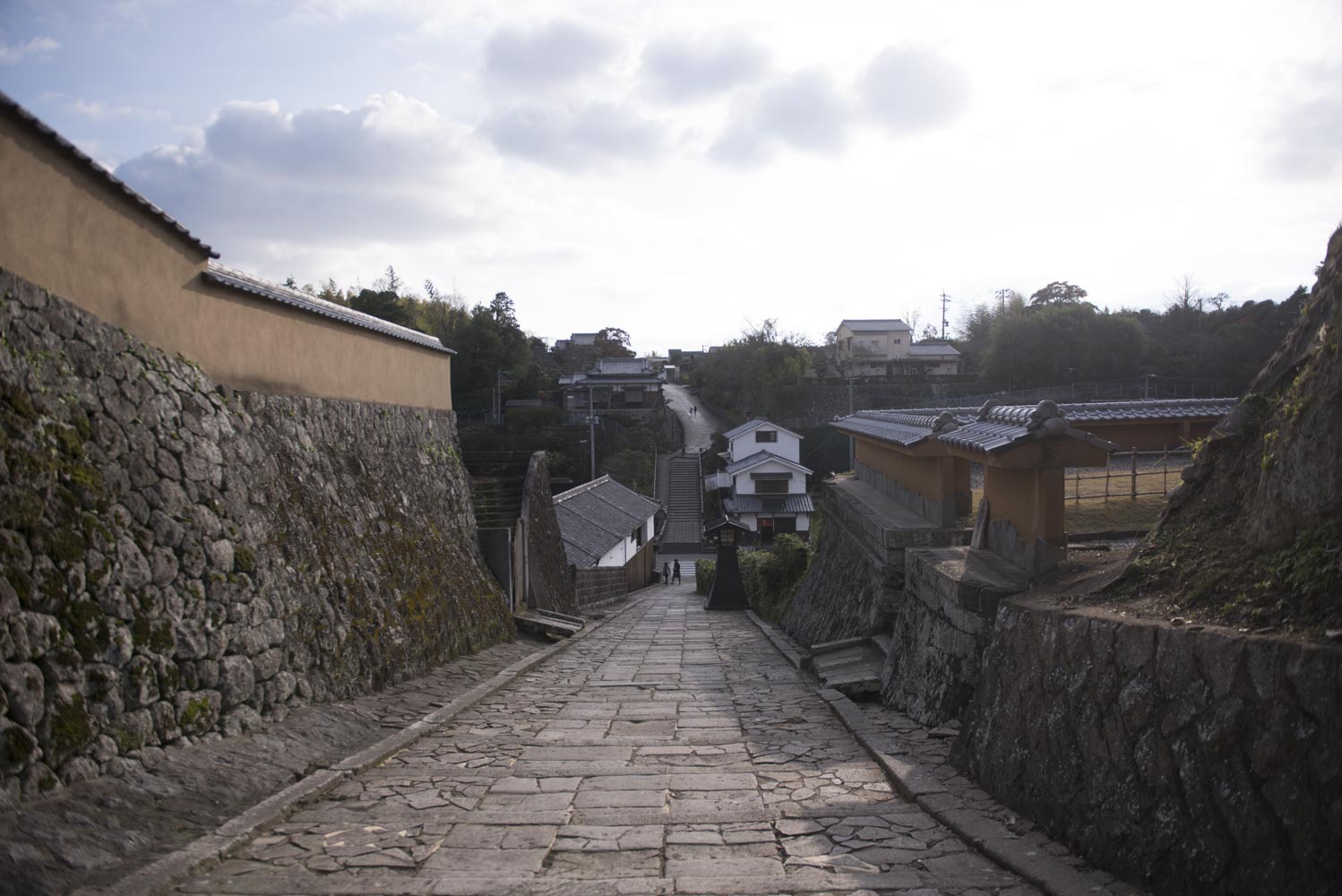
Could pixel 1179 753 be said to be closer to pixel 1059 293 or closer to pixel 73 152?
pixel 73 152

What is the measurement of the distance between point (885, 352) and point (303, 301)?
2736 inches

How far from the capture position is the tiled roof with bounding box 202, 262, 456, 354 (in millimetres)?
8086

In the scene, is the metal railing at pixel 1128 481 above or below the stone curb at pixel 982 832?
→ above

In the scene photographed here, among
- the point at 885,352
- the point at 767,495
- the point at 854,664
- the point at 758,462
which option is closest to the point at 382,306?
the point at 758,462

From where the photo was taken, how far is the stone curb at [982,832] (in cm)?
423

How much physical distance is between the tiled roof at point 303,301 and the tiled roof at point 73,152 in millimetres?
592

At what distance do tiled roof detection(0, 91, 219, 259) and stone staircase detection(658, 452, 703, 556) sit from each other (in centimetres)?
3816

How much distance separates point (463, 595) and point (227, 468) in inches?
205

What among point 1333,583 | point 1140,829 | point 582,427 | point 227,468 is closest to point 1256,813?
point 1140,829

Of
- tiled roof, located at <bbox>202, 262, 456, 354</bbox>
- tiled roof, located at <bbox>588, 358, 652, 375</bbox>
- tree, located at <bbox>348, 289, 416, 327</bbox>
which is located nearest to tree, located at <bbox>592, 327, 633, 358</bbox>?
tiled roof, located at <bbox>588, 358, 652, 375</bbox>

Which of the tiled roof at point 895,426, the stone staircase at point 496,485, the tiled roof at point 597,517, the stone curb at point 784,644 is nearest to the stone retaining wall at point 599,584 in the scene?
the tiled roof at point 597,517

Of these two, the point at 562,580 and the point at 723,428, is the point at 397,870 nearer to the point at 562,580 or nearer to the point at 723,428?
the point at 562,580

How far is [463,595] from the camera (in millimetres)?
12094

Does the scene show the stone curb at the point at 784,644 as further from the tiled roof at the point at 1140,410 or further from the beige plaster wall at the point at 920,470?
the tiled roof at the point at 1140,410
